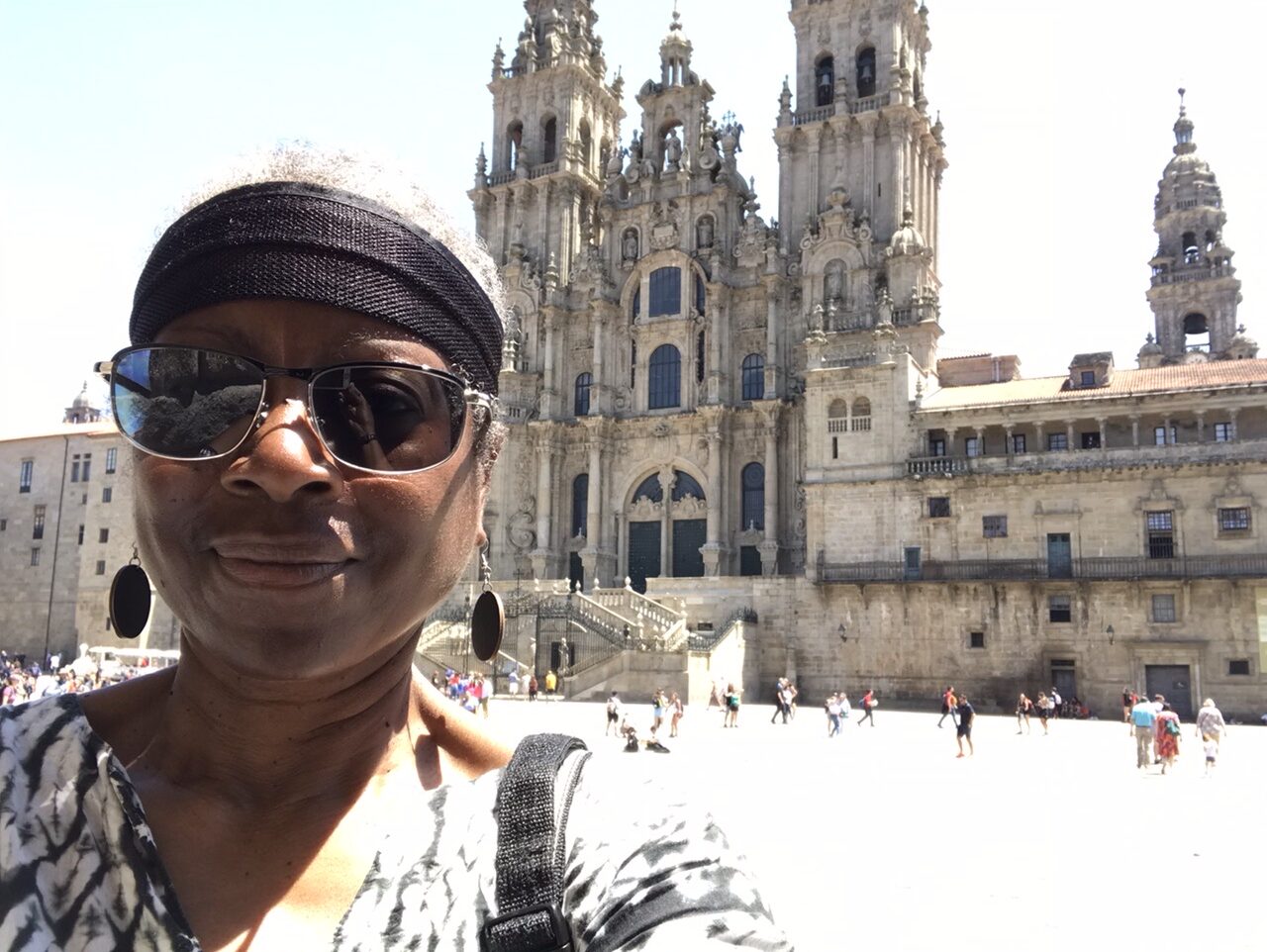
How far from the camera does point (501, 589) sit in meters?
37.0

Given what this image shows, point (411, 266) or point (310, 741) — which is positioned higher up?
point (411, 266)

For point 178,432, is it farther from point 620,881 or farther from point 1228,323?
point 1228,323

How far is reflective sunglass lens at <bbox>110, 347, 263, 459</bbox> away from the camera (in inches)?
53.2

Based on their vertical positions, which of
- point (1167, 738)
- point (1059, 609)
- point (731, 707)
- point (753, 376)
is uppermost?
point (753, 376)

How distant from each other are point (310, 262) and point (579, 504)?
40.8m

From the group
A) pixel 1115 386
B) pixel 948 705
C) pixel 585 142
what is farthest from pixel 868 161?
pixel 948 705

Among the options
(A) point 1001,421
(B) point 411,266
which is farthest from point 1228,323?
(B) point 411,266

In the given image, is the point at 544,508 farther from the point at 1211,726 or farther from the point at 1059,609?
the point at 1211,726

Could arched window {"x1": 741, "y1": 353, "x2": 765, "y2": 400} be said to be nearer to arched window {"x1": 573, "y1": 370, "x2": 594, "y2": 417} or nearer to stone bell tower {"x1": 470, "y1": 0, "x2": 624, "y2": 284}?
arched window {"x1": 573, "y1": 370, "x2": 594, "y2": 417}

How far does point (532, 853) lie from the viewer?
1.19 metres

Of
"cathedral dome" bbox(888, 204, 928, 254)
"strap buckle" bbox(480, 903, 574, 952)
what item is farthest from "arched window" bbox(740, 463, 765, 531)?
"strap buckle" bbox(480, 903, 574, 952)

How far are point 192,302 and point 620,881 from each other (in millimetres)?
962

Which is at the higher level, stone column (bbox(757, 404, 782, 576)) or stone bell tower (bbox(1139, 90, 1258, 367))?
stone bell tower (bbox(1139, 90, 1258, 367))

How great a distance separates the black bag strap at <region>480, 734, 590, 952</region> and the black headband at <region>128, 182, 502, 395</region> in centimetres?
59
